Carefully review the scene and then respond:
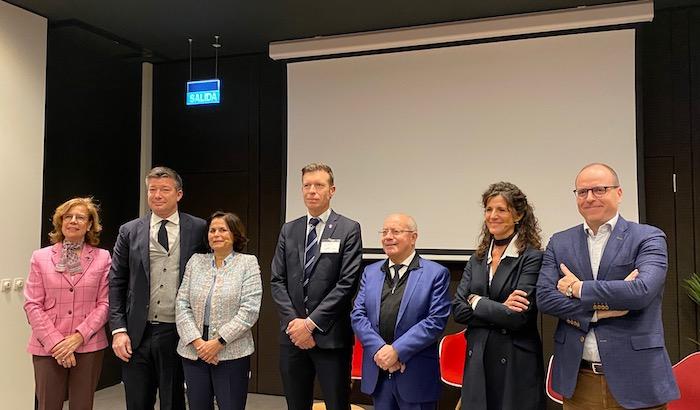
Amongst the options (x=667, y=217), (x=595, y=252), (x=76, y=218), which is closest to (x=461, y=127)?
(x=667, y=217)

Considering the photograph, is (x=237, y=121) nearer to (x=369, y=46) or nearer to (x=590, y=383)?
(x=369, y=46)

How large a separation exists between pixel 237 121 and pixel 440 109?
213 centimetres

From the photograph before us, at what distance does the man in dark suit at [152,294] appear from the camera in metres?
3.29

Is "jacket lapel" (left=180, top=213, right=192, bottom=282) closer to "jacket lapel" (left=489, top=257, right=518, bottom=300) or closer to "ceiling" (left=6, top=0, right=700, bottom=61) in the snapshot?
"jacket lapel" (left=489, top=257, right=518, bottom=300)

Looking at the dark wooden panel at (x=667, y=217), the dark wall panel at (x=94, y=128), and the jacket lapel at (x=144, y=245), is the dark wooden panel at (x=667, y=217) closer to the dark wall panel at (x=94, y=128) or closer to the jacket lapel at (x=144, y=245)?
the jacket lapel at (x=144, y=245)

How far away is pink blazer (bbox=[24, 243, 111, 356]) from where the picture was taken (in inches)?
130

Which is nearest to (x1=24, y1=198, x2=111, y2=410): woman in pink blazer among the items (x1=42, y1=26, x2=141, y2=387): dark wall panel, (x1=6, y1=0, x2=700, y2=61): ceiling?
(x1=42, y1=26, x2=141, y2=387): dark wall panel

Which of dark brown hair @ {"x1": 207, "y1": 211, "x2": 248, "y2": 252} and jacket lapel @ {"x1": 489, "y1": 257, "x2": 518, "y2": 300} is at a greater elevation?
dark brown hair @ {"x1": 207, "y1": 211, "x2": 248, "y2": 252}

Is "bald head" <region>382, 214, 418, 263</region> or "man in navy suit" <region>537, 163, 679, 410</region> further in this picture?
"bald head" <region>382, 214, 418, 263</region>

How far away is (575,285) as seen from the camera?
2521 mm

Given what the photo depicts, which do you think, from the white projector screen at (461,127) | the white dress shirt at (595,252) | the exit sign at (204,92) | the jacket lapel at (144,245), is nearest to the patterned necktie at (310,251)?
the jacket lapel at (144,245)

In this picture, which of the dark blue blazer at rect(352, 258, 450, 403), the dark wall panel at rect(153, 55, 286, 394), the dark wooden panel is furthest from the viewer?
the dark wall panel at rect(153, 55, 286, 394)

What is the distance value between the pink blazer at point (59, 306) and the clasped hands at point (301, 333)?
1.14m

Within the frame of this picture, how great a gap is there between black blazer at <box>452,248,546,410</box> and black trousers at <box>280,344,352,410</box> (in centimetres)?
71
